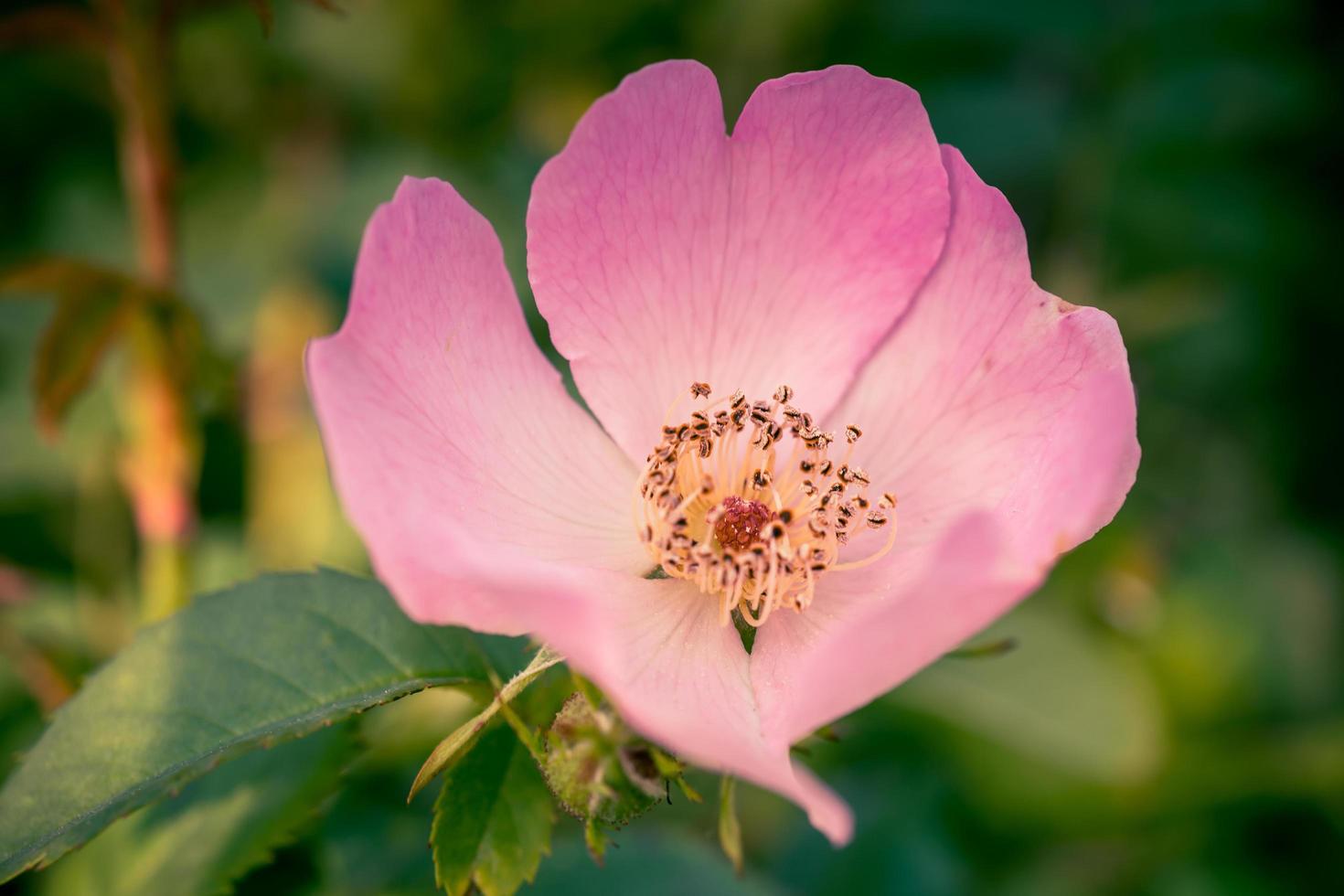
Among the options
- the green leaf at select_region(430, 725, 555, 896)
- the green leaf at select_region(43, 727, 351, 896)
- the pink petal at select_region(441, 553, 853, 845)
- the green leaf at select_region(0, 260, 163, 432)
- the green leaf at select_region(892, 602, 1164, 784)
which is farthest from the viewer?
the green leaf at select_region(892, 602, 1164, 784)

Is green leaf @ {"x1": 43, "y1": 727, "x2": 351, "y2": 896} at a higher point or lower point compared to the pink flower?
lower

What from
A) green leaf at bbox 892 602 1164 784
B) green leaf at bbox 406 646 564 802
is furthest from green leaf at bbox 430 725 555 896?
green leaf at bbox 892 602 1164 784

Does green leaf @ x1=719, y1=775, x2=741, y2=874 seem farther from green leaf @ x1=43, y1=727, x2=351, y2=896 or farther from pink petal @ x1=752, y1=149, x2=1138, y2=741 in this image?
green leaf @ x1=43, y1=727, x2=351, y2=896

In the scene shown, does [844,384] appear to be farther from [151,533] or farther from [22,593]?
[22,593]

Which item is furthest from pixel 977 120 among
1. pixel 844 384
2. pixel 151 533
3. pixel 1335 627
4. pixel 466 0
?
pixel 151 533

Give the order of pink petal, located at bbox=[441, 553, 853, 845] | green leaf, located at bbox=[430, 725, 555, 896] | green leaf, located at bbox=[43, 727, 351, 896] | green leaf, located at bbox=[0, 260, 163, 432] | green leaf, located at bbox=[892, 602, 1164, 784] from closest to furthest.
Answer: pink petal, located at bbox=[441, 553, 853, 845] → green leaf, located at bbox=[430, 725, 555, 896] → green leaf, located at bbox=[43, 727, 351, 896] → green leaf, located at bbox=[0, 260, 163, 432] → green leaf, located at bbox=[892, 602, 1164, 784]

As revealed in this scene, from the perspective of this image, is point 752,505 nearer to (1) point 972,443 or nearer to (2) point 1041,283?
(1) point 972,443
